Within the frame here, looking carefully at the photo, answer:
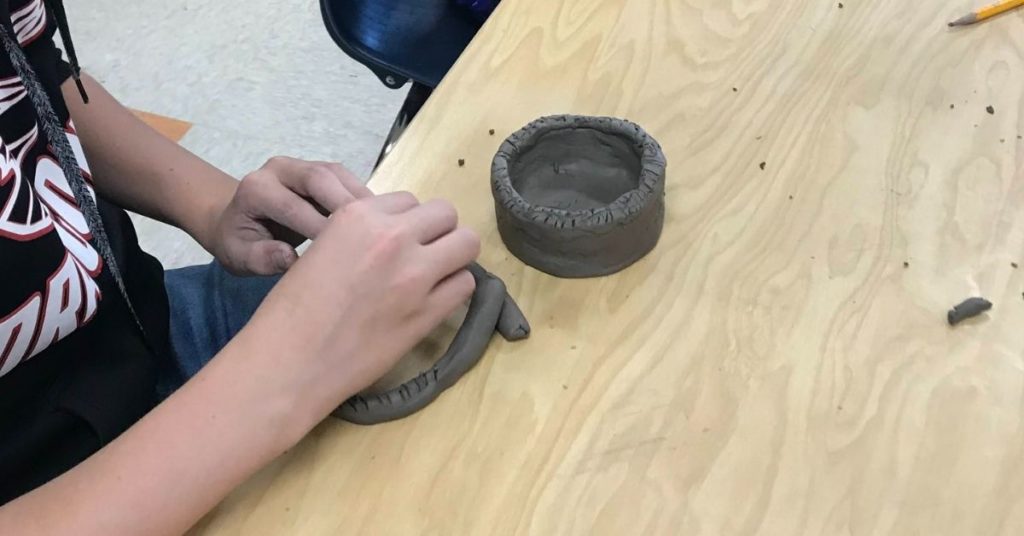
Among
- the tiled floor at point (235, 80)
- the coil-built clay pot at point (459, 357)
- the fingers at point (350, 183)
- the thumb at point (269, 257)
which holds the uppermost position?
the fingers at point (350, 183)

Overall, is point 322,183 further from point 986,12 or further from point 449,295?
point 986,12

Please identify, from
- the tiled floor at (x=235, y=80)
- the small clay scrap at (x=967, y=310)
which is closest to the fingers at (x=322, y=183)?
the small clay scrap at (x=967, y=310)

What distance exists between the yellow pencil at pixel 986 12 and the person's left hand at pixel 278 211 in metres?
0.49

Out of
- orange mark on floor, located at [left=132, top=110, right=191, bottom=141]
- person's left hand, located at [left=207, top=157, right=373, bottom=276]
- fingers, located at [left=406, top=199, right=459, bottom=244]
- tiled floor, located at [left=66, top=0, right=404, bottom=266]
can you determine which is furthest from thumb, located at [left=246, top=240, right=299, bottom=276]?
orange mark on floor, located at [left=132, top=110, right=191, bottom=141]

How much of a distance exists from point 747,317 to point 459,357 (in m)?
0.18

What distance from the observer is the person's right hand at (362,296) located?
1.65 feet

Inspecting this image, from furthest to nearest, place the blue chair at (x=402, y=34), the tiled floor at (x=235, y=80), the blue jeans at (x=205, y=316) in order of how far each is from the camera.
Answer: the tiled floor at (x=235, y=80), the blue chair at (x=402, y=34), the blue jeans at (x=205, y=316)

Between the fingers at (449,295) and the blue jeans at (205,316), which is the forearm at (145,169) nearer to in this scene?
the blue jeans at (205,316)

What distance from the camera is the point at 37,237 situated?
0.54 meters

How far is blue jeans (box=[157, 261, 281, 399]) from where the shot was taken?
0.69m

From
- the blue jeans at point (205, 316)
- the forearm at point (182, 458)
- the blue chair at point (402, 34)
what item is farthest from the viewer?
the blue chair at point (402, 34)

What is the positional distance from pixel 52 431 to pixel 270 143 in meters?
1.07

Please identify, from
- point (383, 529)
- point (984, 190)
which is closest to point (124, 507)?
point (383, 529)

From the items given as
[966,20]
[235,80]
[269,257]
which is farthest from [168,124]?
[966,20]
